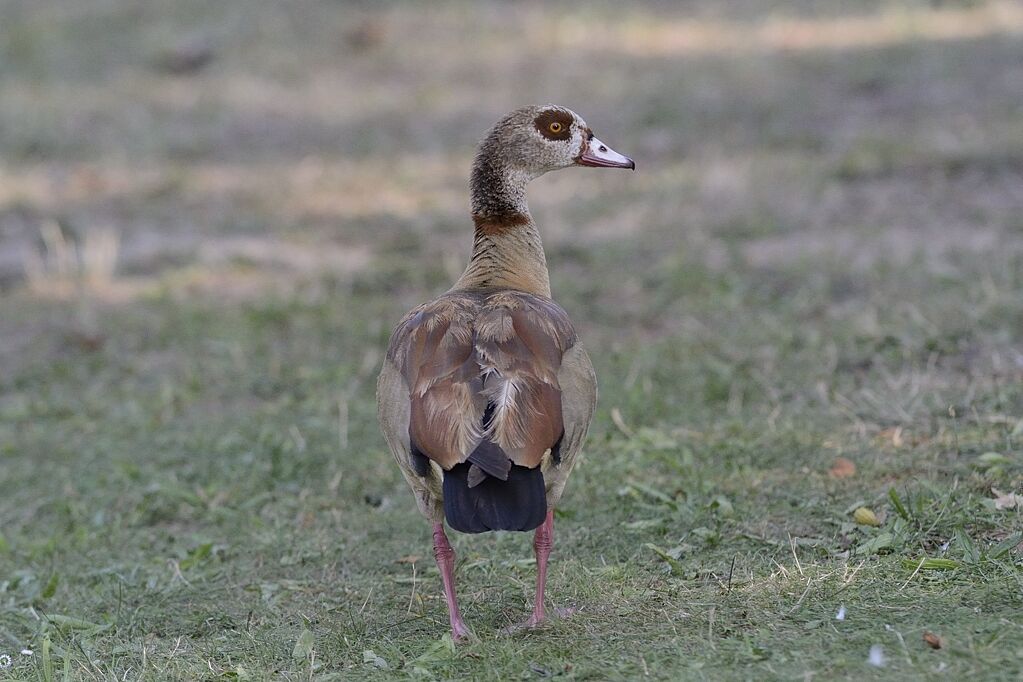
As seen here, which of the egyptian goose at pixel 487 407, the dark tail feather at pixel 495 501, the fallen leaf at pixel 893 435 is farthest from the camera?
the fallen leaf at pixel 893 435

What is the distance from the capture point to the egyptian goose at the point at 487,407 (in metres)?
3.74

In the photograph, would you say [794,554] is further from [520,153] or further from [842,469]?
[520,153]

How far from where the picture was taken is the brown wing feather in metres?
3.83

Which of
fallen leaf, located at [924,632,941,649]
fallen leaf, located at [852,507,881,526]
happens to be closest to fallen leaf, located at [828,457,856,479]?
fallen leaf, located at [852,507,881,526]

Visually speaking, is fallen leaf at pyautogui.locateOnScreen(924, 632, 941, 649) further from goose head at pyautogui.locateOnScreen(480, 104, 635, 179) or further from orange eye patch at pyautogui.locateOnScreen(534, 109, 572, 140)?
orange eye patch at pyautogui.locateOnScreen(534, 109, 572, 140)

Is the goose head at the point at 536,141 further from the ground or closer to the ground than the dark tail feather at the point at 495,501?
further from the ground

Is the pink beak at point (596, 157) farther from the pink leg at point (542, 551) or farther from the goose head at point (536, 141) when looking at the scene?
the pink leg at point (542, 551)

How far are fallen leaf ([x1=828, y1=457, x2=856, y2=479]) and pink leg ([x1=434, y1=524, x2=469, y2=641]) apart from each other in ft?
4.91

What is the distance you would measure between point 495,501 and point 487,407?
305mm

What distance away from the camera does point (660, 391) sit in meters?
6.28

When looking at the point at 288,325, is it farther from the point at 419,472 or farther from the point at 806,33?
the point at 806,33

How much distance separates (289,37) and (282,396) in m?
7.63

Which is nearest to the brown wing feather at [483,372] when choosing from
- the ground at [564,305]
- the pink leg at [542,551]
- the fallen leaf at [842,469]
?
the pink leg at [542,551]

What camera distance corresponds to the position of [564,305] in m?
7.76
